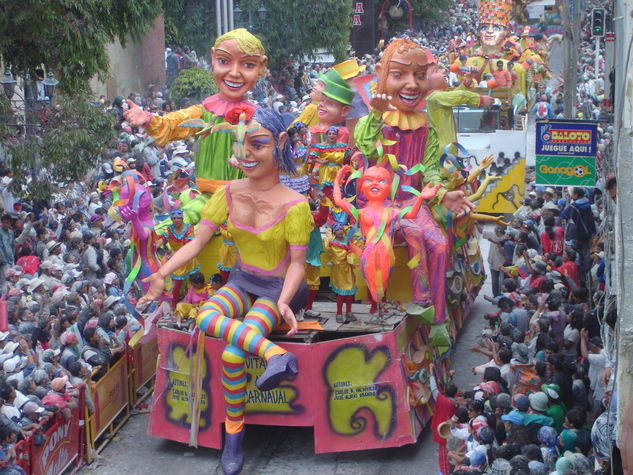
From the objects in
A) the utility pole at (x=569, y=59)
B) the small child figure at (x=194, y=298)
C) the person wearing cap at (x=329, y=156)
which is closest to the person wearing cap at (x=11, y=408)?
the small child figure at (x=194, y=298)

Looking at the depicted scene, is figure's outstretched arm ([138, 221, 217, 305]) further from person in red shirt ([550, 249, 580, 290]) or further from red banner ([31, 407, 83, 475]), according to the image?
person in red shirt ([550, 249, 580, 290])

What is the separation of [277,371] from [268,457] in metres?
1.83

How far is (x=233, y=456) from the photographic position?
996cm

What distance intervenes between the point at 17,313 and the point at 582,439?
20.3 feet

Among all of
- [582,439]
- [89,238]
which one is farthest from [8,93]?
[582,439]

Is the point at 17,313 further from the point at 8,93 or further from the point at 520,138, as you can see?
the point at 520,138

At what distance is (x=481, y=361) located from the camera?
531 inches

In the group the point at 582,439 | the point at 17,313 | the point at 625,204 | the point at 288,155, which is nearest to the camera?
the point at 625,204

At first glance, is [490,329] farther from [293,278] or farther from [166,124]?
[166,124]

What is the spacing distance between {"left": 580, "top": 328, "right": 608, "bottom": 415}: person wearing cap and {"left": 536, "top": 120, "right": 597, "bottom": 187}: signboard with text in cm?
371

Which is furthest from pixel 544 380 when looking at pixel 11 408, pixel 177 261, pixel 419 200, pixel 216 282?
pixel 11 408

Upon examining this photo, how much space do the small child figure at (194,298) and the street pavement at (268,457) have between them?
1.44 metres

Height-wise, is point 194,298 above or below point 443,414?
above

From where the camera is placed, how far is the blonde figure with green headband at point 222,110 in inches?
449
